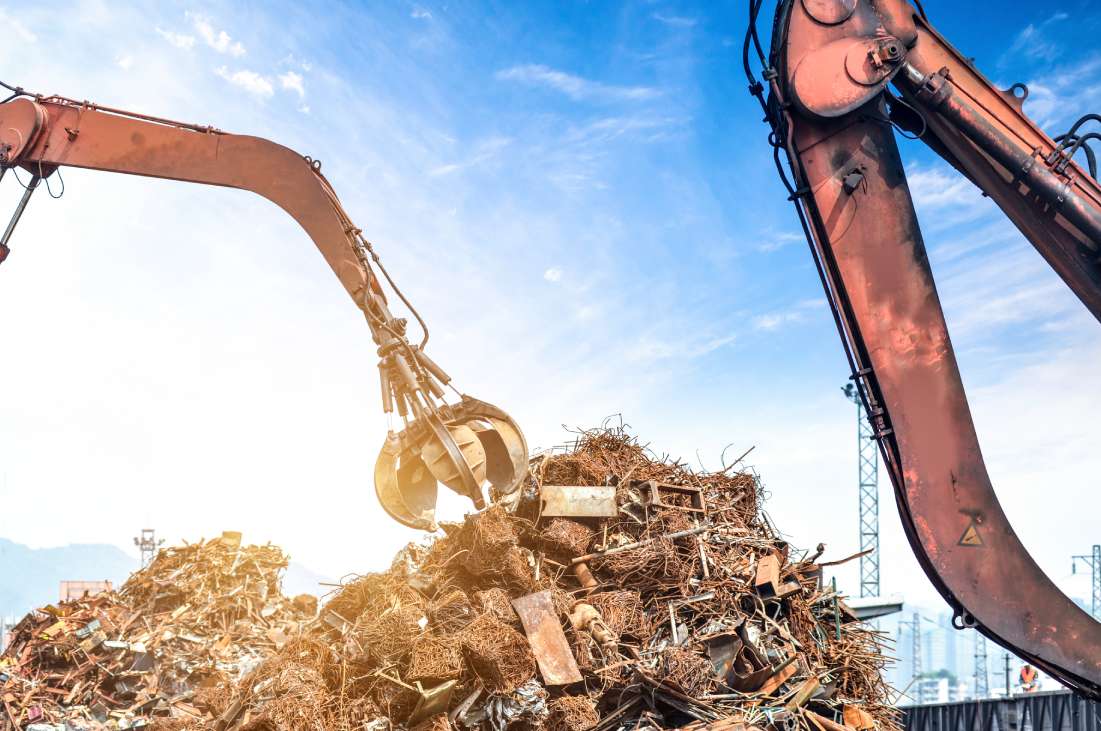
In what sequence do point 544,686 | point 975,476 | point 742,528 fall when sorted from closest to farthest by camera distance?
1. point 975,476
2. point 544,686
3. point 742,528

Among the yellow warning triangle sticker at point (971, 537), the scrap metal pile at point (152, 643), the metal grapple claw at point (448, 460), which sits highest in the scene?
the metal grapple claw at point (448, 460)

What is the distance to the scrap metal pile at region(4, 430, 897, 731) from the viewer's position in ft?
21.9

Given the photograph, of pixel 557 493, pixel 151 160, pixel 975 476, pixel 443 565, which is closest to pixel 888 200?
pixel 975 476

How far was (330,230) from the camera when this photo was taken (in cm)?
745

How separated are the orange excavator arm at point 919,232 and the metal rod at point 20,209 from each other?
22.2 ft

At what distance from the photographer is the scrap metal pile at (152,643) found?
1004cm

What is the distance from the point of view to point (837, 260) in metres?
5.58

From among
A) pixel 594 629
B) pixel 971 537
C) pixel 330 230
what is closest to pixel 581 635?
pixel 594 629

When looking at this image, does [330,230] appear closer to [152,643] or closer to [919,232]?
[919,232]

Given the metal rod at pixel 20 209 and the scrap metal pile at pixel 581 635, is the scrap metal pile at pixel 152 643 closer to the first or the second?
the scrap metal pile at pixel 581 635

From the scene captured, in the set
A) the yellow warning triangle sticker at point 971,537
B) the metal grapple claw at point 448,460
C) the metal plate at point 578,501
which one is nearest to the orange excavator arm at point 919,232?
the yellow warning triangle sticker at point 971,537

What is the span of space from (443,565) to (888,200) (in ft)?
15.9

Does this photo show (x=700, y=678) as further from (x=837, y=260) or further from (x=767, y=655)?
(x=837, y=260)

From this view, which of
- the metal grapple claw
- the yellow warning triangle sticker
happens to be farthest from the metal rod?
the yellow warning triangle sticker
